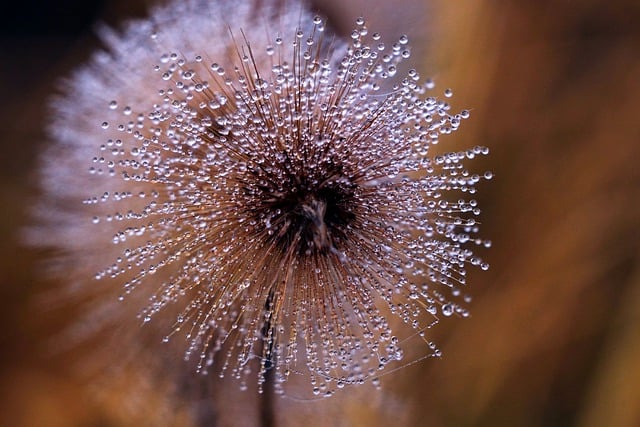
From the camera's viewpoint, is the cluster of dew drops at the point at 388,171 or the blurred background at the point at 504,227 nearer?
the cluster of dew drops at the point at 388,171

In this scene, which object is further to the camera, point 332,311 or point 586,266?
point 586,266

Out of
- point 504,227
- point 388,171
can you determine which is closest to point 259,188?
point 388,171


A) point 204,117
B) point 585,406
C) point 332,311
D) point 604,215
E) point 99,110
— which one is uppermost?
point 99,110

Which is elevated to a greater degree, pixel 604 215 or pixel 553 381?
pixel 604 215

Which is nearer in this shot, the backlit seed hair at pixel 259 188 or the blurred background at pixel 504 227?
the backlit seed hair at pixel 259 188

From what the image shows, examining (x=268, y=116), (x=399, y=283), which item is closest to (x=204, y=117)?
(x=268, y=116)

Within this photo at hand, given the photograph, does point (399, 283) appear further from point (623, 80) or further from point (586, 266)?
point (623, 80)
